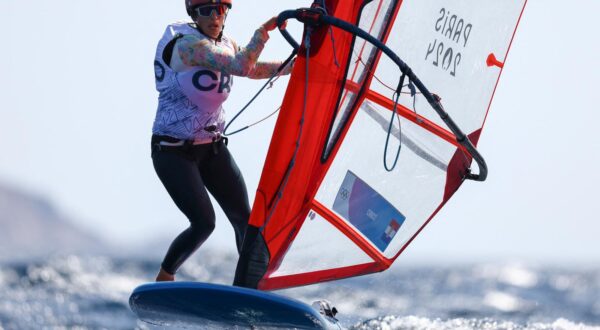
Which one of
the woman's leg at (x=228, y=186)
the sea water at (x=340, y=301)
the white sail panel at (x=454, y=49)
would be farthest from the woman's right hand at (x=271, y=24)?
the sea water at (x=340, y=301)

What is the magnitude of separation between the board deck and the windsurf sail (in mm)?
236

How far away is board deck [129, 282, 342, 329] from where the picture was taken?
6.16 meters

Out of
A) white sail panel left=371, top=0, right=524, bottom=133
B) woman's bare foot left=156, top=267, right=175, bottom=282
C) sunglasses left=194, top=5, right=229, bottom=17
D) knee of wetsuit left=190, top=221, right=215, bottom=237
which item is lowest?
woman's bare foot left=156, top=267, right=175, bottom=282

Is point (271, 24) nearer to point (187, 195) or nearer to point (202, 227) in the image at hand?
point (187, 195)

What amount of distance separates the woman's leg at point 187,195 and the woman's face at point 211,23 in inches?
30.0

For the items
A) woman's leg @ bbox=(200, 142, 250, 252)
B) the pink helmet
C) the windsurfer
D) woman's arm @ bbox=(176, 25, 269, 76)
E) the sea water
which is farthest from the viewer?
the sea water

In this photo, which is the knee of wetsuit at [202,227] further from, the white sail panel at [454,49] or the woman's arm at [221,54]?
the white sail panel at [454,49]

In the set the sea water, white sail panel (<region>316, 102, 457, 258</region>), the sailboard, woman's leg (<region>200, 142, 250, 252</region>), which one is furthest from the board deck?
the sea water

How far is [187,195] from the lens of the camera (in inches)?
253

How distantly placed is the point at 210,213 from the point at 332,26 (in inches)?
53.6

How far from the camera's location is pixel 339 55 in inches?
252

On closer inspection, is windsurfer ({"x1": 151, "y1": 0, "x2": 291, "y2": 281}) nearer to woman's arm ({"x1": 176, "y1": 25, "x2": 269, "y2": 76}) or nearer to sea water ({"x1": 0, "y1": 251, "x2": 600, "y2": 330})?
woman's arm ({"x1": 176, "y1": 25, "x2": 269, "y2": 76})

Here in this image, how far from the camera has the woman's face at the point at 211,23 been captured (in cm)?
632

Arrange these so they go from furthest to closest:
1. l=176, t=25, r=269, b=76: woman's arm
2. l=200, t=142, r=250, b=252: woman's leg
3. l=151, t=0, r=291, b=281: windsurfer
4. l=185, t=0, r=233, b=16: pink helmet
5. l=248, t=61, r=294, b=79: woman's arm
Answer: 1. l=248, t=61, r=294, b=79: woman's arm
2. l=200, t=142, r=250, b=252: woman's leg
3. l=185, t=0, r=233, b=16: pink helmet
4. l=151, t=0, r=291, b=281: windsurfer
5. l=176, t=25, r=269, b=76: woman's arm
